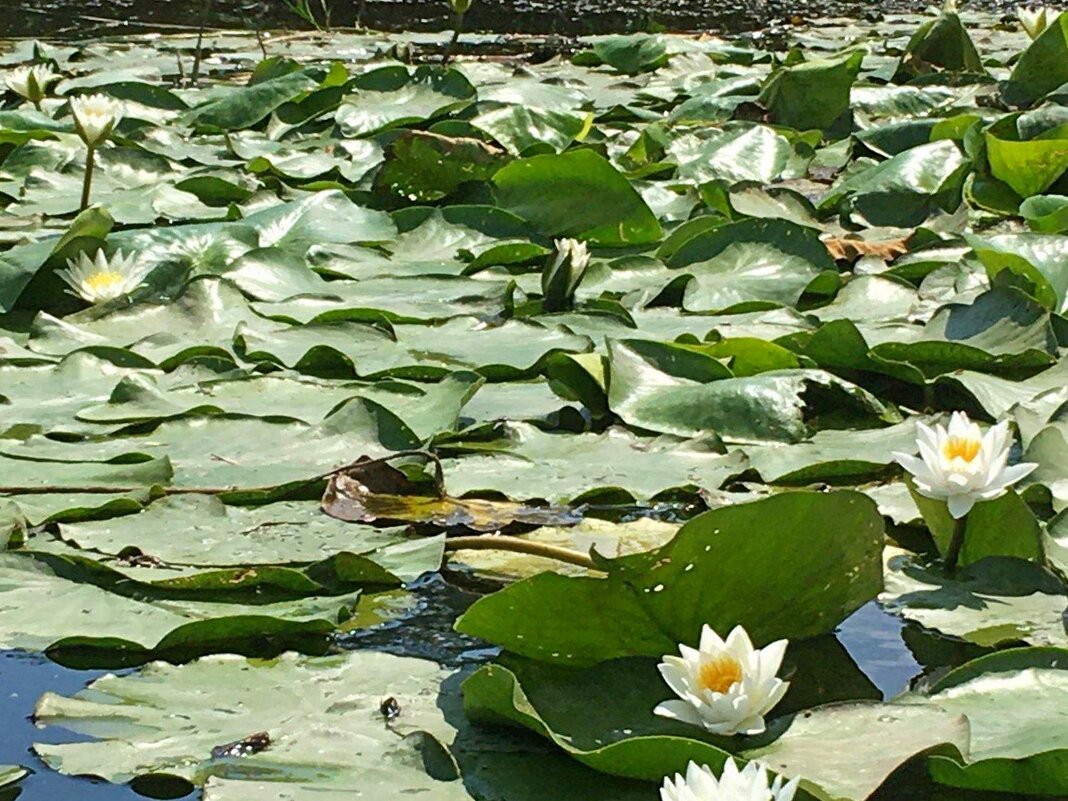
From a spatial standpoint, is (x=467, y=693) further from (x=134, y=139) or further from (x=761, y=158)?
(x=134, y=139)

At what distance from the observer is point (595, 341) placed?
2389mm

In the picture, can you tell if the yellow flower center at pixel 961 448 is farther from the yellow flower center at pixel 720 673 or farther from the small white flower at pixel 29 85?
the small white flower at pixel 29 85

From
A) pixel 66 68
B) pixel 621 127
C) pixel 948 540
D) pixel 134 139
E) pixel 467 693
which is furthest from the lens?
pixel 66 68

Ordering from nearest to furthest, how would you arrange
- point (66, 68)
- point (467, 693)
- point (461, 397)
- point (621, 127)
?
point (467, 693) → point (461, 397) → point (621, 127) → point (66, 68)

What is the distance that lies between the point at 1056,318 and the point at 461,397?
0.85 metres

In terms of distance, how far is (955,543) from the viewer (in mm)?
1558

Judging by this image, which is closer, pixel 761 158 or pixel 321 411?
pixel 321 411

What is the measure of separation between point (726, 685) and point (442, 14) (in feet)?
21.6

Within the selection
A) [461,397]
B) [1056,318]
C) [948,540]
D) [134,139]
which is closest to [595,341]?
[461,397]

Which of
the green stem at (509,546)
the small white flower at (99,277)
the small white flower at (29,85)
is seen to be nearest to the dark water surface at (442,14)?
Result: the small white flower at (29,85)

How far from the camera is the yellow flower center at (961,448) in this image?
1.50 meters

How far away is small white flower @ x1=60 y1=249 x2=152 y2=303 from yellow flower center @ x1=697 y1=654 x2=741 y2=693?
1551 mm

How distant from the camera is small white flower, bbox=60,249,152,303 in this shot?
2531 millimetres

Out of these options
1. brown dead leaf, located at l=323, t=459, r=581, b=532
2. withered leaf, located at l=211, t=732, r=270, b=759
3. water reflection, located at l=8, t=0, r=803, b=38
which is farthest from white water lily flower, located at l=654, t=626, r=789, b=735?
water reflection, located at l=8, t=0, r=803, b=38
